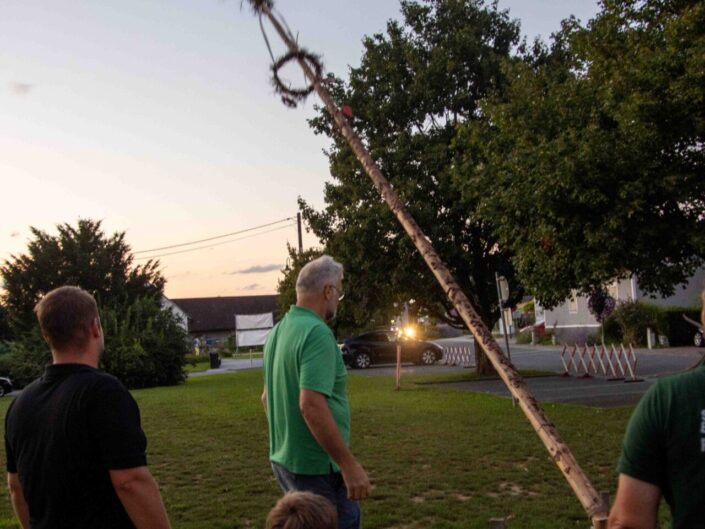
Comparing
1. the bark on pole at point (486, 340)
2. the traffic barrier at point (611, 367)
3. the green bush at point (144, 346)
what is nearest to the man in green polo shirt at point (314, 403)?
the bark on pole at point (486, 340)

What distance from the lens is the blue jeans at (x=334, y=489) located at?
382 cm

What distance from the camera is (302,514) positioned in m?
2.45

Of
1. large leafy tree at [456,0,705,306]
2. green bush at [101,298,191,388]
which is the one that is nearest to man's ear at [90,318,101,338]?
large leafy tree at [456,0,705,306]

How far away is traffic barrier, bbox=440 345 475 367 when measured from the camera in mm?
32566

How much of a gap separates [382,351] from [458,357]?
4029 millimetres

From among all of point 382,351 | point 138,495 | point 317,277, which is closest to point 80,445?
point 138,495

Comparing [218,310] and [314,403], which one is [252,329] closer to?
[314,403]

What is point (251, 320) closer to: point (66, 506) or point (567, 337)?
point (567, 337)

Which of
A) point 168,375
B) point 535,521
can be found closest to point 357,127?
point 168,375

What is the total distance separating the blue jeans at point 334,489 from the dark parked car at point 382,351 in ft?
103

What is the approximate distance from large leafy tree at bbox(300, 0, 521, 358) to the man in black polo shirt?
722 inches

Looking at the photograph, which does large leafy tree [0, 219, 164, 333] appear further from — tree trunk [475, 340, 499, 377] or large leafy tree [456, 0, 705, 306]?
large leafy tree [456, 0, 705, 306]

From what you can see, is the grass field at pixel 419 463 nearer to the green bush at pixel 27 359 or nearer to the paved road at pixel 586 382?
the paved road at pixel 586 382

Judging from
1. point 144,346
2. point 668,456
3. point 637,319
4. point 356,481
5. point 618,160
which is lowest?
point 356,481
